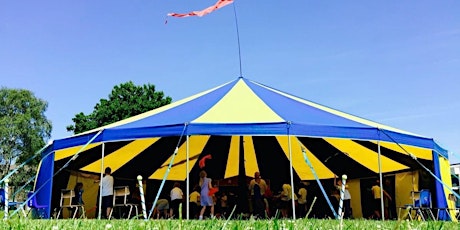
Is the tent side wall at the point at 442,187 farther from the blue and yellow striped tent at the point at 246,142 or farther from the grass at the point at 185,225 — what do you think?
the grass at the point at 185,225

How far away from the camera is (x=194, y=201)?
9453 mm

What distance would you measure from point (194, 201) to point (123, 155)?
66.3 inches

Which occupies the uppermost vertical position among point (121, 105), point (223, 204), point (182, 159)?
point (121, 105)

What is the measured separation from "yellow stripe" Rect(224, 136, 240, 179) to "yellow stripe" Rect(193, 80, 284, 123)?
272cm

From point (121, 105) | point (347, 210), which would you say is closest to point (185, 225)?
point (347, 210)

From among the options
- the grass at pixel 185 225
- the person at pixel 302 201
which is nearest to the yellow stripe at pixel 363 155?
the person at pixel 302 201

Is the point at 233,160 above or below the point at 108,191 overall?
above

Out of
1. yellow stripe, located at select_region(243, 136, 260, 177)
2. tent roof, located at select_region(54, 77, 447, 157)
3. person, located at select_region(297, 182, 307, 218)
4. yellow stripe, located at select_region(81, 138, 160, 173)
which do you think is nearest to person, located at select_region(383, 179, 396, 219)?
person, located at select_region(297, 182, 307, 218)

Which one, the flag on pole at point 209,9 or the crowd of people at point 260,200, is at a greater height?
the flag on pole at point 209,9

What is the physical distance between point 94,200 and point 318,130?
586cm

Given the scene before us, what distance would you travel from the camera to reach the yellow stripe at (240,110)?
630 cm

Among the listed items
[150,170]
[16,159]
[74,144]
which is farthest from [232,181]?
[16,159]

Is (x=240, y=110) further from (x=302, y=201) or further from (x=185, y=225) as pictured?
(x=185, y=225)

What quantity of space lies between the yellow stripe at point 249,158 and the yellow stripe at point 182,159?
3.09ft
